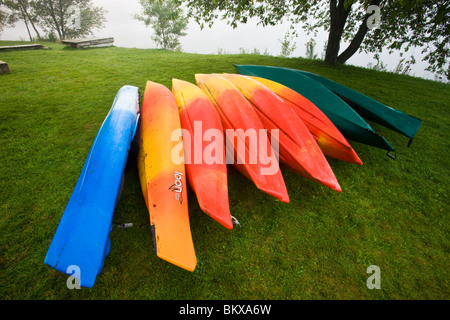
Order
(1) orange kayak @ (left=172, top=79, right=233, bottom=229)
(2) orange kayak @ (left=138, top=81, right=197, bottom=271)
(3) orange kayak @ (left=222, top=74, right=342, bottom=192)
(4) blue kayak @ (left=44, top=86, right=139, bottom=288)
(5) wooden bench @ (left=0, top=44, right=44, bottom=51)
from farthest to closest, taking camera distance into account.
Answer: (5) wooden bench @ (left=0, top=44, right=44, bottom=51) → (3) orange kayak @ (left=222, top=74, right=342, bottom=192) → (1) orange kayak @ (left=172, top=79, right=233, bottom=229) → (2) orange kayak @ (left=138, top=81, right=197, bottom=271) → (4) blue kayak @ (left=44, top=86, right=139, bottom=288)

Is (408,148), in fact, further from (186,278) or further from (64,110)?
(64,110)

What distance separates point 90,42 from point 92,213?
35.4ft

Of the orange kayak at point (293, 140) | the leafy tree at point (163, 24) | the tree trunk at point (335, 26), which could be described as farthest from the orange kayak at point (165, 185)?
the leafy tree at point (163, 24)

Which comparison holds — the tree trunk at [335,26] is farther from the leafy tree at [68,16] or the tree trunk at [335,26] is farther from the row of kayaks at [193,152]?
the leafy tree at [68,16]

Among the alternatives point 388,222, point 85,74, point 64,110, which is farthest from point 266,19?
point 388,222

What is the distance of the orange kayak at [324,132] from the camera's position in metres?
Result: 2.48

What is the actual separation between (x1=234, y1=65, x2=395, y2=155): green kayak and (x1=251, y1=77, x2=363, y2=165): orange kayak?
1.19ft

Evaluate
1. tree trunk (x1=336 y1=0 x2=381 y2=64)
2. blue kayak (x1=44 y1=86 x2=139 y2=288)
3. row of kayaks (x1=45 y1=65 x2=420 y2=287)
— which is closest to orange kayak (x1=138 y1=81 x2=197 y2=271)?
row of kayaks (x1=45 y1=65 x2=420 y2=287)

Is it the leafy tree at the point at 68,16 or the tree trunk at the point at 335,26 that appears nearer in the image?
the tree trunk at the point at 335,26

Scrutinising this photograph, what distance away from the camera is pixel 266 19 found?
22.3ft

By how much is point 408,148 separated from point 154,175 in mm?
3843

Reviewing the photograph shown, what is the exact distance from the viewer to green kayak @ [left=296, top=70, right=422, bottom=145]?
3.02 m

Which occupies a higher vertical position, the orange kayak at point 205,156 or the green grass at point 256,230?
the orange kayak at point 205,156

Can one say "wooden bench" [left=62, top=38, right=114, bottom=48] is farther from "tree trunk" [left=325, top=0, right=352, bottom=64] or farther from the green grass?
"tree trunk" [left=325, top=0, right=352, bottom=64]
